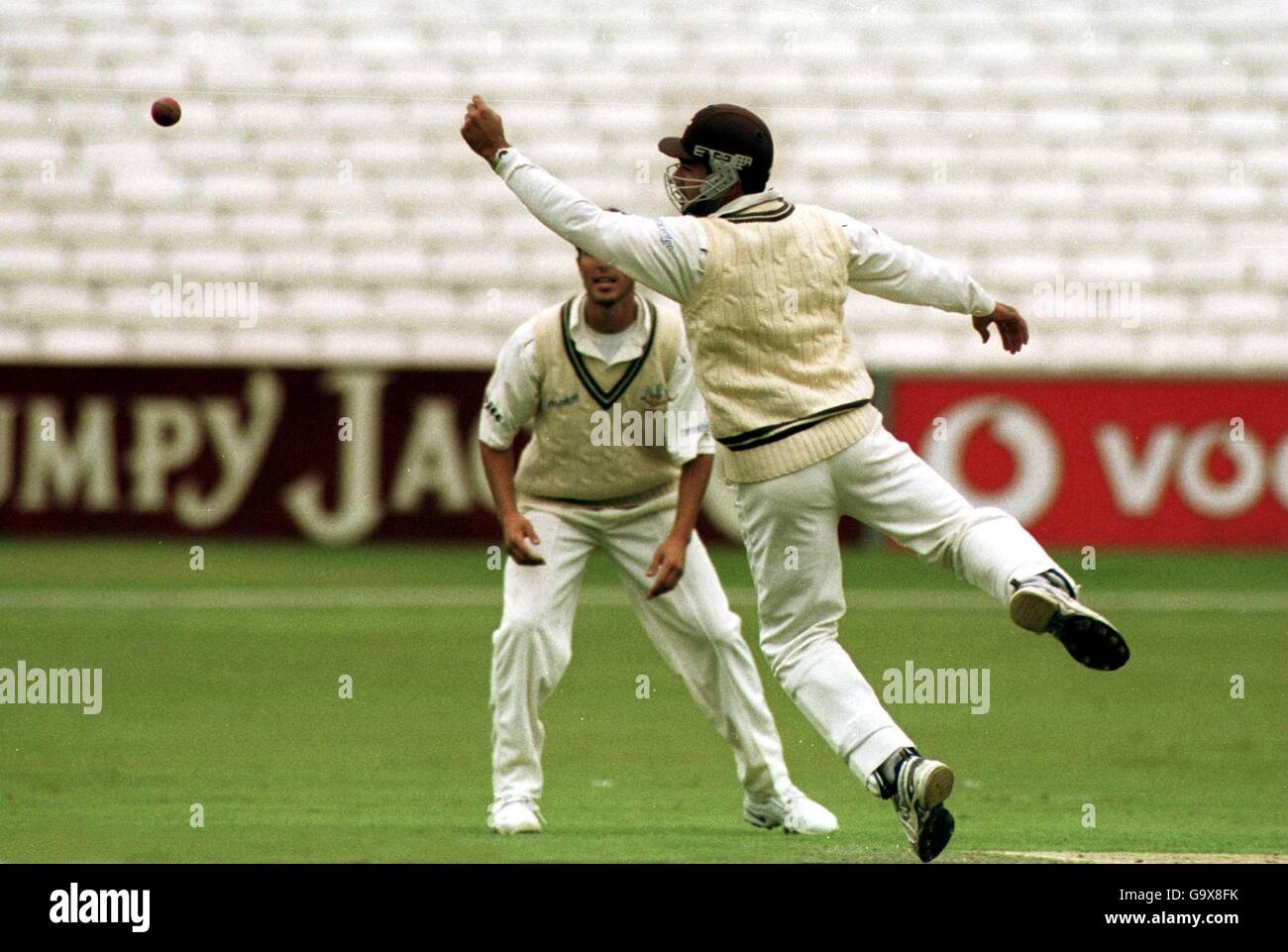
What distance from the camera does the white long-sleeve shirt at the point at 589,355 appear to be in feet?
23.0

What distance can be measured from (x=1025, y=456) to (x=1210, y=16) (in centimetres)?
572

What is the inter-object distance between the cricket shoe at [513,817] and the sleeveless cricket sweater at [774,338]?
4.38ft

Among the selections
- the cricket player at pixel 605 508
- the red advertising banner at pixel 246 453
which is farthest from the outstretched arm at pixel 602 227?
the red advertising banner at pixel 246 453

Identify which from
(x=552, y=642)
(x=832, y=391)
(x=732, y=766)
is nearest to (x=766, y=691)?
(x=732, y=766)

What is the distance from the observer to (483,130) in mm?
5914

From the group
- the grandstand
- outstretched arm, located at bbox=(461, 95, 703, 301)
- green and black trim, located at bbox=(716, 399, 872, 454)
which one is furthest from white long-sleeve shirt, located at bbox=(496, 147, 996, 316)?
the grandstand

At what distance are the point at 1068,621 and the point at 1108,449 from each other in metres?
10.5

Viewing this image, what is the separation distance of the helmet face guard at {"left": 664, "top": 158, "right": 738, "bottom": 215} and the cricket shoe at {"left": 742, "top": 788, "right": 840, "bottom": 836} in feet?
6.27

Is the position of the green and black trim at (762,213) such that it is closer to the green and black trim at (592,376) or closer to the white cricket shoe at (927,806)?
the green and black trim at (592,376)

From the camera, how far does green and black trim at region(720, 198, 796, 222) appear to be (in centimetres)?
608

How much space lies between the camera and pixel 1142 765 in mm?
8234

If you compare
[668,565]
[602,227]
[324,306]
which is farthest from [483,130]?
[324,306]

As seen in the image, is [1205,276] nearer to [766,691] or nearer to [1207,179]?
[1207,179]

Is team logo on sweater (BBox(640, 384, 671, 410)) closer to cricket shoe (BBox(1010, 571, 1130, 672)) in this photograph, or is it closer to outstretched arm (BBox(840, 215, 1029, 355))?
outstretched arm (BBox(840, 215, 1029, 355))
